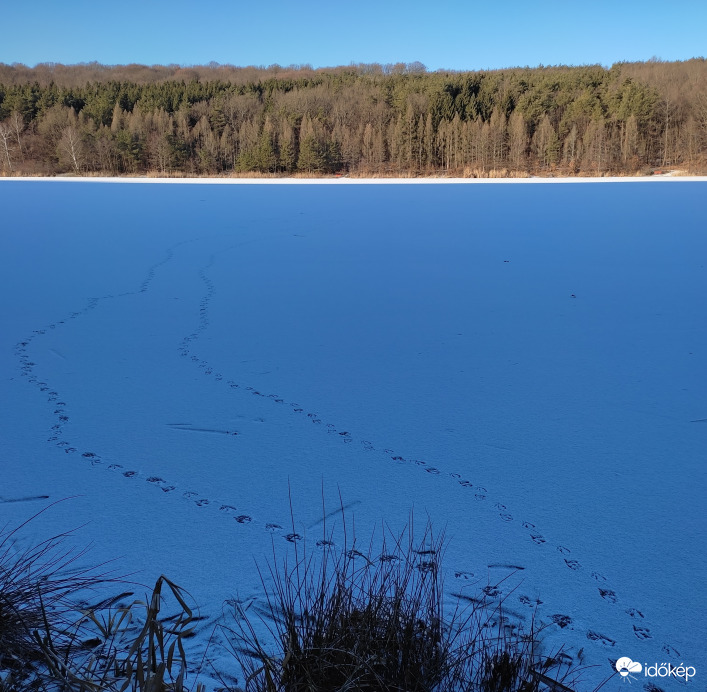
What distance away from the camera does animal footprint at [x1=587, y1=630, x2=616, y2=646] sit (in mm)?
1769

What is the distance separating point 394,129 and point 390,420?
35236 millimetres

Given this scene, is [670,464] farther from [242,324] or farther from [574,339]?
[242,324]

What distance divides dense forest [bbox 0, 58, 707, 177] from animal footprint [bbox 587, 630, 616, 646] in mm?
29747

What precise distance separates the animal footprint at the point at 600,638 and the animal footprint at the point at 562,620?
0.20 ft

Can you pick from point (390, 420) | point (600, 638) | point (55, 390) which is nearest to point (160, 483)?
point (390, 420)

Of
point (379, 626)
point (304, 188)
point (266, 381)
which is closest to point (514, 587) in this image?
point (379, 626)

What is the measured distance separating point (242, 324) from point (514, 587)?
11.0 ft

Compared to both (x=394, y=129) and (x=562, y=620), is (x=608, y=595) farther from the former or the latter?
(x=394, y=129)

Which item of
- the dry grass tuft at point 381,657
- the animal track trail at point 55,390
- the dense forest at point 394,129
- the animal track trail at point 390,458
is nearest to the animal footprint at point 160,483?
the animal track trail at point 55,390

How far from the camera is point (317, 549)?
217 centimetres

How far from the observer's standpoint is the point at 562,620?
1855 millimetres

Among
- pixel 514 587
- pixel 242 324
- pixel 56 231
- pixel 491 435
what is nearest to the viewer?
pixel 514 587

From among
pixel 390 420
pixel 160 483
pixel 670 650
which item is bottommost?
pixel 670 650

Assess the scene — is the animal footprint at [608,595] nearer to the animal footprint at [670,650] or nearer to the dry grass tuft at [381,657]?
the animal footprint at [670,650]
